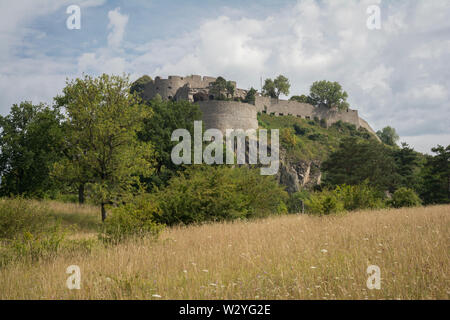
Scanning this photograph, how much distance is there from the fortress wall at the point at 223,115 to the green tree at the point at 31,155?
2593 centimetres

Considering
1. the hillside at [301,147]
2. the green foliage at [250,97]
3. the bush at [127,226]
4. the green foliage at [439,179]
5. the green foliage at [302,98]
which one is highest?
the green foliage at [302,98]

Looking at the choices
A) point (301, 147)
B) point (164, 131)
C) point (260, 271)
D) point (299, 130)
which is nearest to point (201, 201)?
point (260, 271)

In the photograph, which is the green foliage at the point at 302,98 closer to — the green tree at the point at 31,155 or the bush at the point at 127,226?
the green tree at the point at 31,155

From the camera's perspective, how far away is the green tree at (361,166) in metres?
40.4

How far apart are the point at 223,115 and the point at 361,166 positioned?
21.5 meters

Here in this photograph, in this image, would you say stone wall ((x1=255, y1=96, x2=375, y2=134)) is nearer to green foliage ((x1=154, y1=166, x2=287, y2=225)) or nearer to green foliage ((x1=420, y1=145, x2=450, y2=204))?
green foliage ((x1=420, y1=145, x2=450, y2=204))

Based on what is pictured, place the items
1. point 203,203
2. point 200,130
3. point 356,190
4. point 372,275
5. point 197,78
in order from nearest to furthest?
point 372,275
point 203,203
point 356,190
point 200,130
point 197,78

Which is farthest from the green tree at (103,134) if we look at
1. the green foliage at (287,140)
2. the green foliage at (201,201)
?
the green foliage at (287,140)

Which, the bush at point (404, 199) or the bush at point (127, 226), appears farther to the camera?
the bush at point (404, 199)

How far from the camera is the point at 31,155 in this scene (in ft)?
78.3
